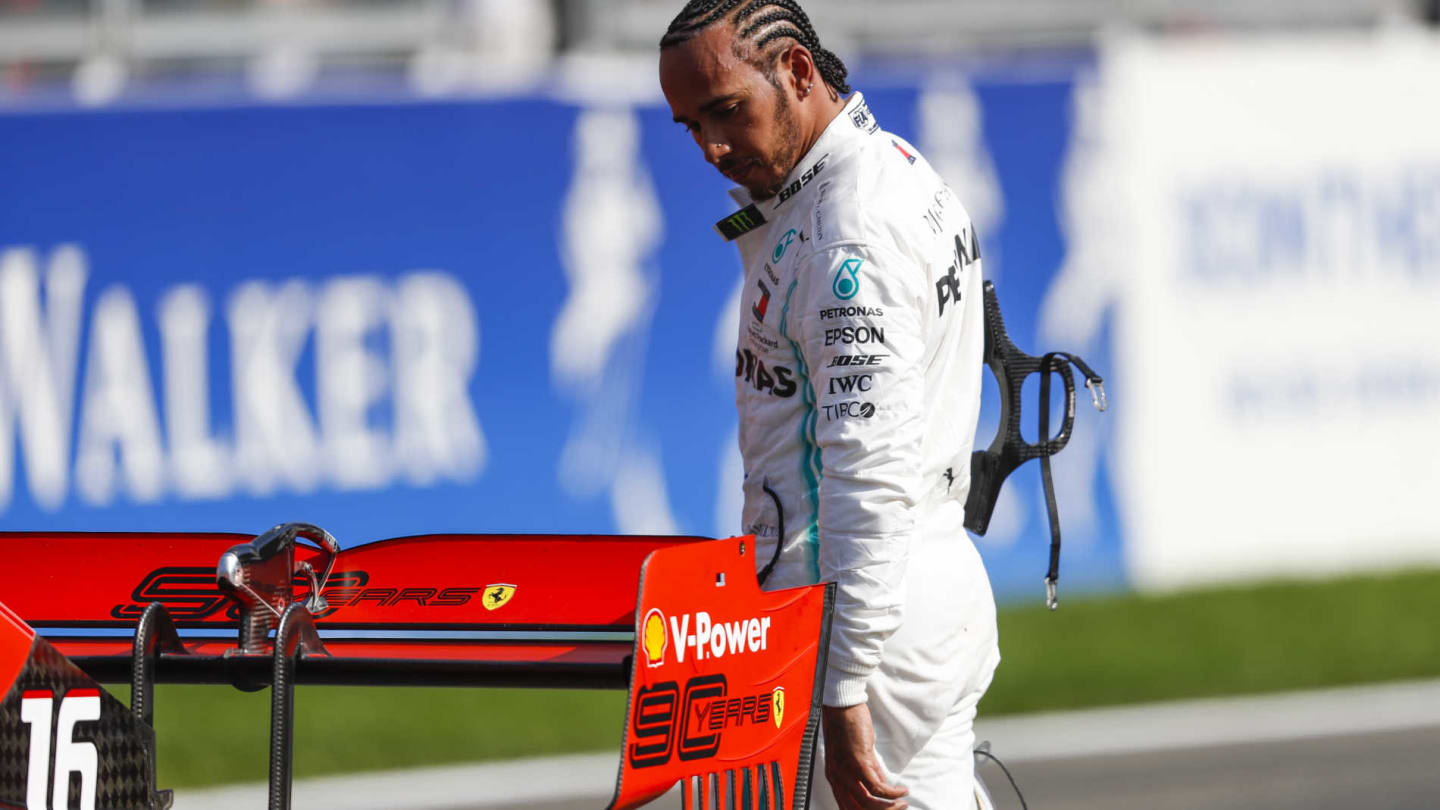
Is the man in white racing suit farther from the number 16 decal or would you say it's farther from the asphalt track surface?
the asphalt track surface

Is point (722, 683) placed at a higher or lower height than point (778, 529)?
lower

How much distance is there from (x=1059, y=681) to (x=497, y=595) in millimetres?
5302

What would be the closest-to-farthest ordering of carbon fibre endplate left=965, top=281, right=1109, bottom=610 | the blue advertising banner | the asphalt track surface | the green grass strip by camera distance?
carbon fibre endplate left=965, top=281, right=1109, bottom=610
the asphalt track surface
the green grass strip
the blue advertising banner

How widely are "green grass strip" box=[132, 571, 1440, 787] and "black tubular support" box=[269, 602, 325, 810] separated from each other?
3863 millimetres

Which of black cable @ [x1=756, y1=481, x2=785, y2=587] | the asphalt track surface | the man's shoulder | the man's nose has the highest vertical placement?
the man's nose

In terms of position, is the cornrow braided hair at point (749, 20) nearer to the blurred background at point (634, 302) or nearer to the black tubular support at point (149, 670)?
the black tubular support at point (149, 670)

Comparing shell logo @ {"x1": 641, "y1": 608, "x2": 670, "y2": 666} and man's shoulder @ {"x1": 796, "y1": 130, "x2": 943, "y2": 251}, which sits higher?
man's shoulder @ {"x1": 796, "y1": 130, "x2": 943, "y2": 251}

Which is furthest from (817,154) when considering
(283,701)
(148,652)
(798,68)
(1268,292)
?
(1268,292)

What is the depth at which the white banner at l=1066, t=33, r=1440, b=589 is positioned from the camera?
9.37 m

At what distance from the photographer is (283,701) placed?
296 centimetres

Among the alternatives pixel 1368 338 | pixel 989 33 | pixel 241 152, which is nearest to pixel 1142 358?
pixel 1368 338

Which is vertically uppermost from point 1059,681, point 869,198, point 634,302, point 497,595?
point 634,302

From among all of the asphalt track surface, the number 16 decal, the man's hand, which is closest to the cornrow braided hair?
the man's hand

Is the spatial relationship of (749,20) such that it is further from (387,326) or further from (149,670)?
(387,326)
